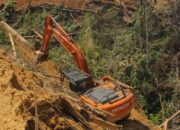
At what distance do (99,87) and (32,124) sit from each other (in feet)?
19.4

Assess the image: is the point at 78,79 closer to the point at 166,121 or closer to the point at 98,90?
the point at 98,90

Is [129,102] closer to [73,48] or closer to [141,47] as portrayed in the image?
[73,48]

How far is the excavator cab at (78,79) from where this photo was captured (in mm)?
14070

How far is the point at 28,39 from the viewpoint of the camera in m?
20.2

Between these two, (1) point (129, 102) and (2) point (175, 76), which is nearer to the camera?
(1) point (129, 102)

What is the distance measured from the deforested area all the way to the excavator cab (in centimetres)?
3

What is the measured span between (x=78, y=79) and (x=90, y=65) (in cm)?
480

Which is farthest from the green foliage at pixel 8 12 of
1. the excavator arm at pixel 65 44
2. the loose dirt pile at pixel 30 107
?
the loose dirt pile at pixel 30 107

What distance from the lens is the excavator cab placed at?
46.2 ft

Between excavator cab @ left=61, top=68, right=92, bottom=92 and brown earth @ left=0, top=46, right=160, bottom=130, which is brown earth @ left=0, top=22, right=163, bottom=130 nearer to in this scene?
brown earth @ left=0, top=46, right=160, bottom=130

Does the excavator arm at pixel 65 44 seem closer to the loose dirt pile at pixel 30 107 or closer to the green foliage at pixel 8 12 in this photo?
the loose dirt pile at pixel 30 107

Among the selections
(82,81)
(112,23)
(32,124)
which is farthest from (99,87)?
(112,23)

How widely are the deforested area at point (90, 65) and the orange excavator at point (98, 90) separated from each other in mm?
27

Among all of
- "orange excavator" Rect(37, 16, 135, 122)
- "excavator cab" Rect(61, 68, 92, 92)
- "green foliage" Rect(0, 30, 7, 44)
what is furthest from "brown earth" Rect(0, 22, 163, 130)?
"green foliage" Rect(0, 30, 7, 44)
